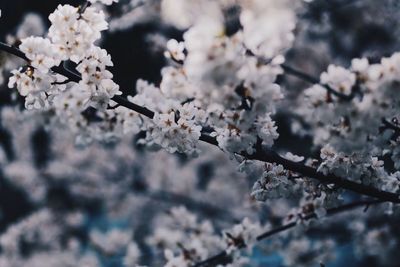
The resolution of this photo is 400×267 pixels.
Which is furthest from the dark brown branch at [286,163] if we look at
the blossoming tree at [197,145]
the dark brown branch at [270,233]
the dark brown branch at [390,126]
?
the dark brown branch at [270,233]

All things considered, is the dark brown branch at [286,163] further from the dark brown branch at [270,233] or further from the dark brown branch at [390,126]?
the dark brown branch at [270,233]

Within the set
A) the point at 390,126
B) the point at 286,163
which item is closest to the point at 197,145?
the point at 286,163

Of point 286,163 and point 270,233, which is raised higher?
point 270,233

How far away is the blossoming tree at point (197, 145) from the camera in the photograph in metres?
2.34

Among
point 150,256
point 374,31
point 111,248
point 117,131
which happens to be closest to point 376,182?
point 117,131

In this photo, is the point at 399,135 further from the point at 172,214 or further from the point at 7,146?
the point at 7,146

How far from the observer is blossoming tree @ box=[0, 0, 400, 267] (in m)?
2.34

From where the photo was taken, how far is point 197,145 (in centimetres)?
585

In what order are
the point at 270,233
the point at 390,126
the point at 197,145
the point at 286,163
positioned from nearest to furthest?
1. the point at 390,126
2. the point at 286,163
3. the point at 270,233
4. the point at 197,145

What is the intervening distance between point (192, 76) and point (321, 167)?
49.2 inches

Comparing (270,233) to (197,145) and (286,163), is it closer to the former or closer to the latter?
(286,163)

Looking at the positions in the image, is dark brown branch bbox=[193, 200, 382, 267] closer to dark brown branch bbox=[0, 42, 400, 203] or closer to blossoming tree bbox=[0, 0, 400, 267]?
blossoming tree bbox=[0, 0, 400, 267]

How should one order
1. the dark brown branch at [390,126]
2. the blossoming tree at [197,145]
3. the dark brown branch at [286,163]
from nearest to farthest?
the blossoming tree at [197,145] < the dark brown branch at [390,126] < the dark brown branch at [286,163]

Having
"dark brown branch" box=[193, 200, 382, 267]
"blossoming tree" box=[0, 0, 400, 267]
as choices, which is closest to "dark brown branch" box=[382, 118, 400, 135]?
"blossoming tree" box=[0, 0, 400, 267]
